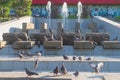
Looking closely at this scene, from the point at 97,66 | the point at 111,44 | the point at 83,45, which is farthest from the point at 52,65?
the point at 111,44

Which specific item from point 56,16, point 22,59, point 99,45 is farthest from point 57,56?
point 56,16

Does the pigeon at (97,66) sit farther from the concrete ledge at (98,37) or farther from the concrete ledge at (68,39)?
the concrete ledge at (68,39)

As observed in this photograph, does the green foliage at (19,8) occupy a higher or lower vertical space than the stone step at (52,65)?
higher

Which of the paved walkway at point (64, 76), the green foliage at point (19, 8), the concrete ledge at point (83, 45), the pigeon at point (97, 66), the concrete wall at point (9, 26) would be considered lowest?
the paved walkway at point (64, 76)

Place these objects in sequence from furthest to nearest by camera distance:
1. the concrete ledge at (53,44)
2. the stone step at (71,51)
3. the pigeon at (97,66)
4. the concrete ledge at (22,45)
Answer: the concrete ledge at (22,45) < the concrete ledge at (53,44) < the stone step at (71,51) < the pigeon at (97,66)

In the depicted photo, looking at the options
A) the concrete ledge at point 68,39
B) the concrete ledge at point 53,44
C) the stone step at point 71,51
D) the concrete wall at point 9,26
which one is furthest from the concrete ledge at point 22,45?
the concrete wall at point 9,26

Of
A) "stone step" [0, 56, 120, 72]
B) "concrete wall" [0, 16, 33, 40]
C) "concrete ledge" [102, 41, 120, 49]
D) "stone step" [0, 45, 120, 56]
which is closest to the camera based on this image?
"stone step" [0, 56, 120, 72]

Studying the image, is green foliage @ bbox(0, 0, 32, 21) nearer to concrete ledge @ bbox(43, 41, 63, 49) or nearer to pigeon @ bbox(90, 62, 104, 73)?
concrete ledge @ bbox(43, 41, 63, 49)

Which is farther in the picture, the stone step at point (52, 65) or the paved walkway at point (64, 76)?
the stone step at point (52, 65)

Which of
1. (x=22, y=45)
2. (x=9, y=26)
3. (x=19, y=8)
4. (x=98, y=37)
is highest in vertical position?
(x=19, y=8)

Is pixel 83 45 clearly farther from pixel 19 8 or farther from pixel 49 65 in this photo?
pixel 19 8

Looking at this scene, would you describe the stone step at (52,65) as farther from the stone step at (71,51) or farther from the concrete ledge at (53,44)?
the concrete ledge at (53,44)

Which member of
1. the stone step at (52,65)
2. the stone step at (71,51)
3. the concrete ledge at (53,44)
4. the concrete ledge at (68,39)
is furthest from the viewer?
the concrete ledge at (68,39)

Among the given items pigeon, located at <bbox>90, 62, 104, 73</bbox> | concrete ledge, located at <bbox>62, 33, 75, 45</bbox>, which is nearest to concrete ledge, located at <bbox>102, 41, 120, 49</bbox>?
concrete ledge, located at <bbox>62, 33, 75, 45</bbox>
